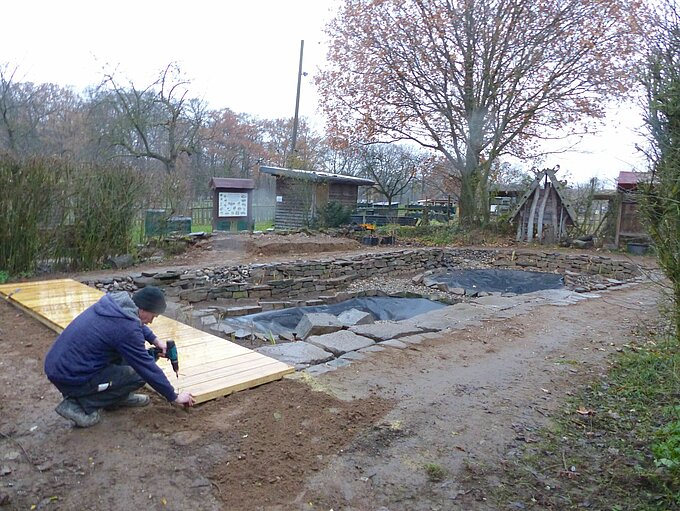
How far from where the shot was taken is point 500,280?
439 inches

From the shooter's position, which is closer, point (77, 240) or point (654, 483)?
point (654, 483)

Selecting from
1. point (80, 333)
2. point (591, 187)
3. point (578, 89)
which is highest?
point (578, 89)

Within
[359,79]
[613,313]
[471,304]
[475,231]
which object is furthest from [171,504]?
[359,79]

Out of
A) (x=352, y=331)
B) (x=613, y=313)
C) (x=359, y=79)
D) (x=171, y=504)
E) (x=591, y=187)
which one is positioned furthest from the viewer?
(x=359, y=79)

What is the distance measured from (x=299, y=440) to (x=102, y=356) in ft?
4.01

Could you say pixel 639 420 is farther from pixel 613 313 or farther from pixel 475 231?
pixel 475 231

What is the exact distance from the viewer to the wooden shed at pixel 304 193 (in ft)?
57.1

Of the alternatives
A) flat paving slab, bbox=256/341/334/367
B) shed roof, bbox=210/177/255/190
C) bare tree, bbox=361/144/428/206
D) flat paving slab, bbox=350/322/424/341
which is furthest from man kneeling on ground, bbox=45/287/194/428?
bare tree, bbox=361/144/428/206

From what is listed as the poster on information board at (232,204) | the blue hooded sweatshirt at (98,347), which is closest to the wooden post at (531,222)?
the poster on information board at (232,204)

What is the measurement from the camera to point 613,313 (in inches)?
268

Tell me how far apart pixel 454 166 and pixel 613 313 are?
10943 millimetres

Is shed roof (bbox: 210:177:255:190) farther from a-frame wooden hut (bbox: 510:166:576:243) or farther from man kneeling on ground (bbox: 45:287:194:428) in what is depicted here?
man kneeling on ground (bbox: 45:287:194:428)

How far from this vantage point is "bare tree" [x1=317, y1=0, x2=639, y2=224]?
1472 centimetres

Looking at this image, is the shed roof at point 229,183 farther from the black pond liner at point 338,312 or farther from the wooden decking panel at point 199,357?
the wooden decking panel at point 199,357
